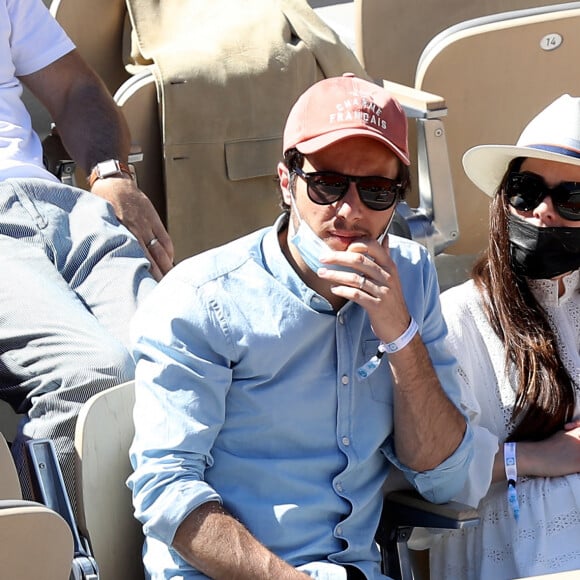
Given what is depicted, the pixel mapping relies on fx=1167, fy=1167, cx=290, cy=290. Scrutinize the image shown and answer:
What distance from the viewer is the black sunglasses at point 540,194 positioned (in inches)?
Answer: 101

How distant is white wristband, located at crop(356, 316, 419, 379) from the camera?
213cm

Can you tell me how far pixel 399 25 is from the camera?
4.10 metres

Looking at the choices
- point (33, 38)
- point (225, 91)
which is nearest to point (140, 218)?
point (33, 38)

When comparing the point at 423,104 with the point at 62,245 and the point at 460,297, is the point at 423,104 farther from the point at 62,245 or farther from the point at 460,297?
the point at 62,245

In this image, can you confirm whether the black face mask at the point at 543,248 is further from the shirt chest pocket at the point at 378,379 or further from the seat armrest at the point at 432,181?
the seat armrest at the point at 432,181

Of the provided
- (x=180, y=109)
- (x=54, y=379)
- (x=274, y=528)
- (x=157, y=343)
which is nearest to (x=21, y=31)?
(x=180, y=109)

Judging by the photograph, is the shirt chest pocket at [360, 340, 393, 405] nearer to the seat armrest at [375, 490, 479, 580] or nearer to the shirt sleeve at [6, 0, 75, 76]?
the seat armrest at [375, 490, 479, 580]

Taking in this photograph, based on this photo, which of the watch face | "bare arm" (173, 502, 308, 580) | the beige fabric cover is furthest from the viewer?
the beige fabric cover

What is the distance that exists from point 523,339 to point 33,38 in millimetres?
1635

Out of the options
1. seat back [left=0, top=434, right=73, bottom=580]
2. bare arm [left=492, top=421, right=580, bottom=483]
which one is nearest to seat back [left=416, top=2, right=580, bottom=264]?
bare arm [left=492, top=421, right=580, bottom=483]

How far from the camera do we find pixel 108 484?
6.82ft

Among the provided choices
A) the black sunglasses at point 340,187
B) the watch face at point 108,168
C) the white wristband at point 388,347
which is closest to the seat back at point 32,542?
the white wristband at point 388,347

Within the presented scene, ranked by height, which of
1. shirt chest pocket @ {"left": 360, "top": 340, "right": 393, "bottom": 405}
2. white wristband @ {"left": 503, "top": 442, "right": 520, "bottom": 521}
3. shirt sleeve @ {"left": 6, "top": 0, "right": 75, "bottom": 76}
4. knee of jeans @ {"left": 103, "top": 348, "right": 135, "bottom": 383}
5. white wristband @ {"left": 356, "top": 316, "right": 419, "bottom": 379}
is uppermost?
shirt sleeve @ {"left": 6, "top": 0, "right": 75, "bottom": 76}

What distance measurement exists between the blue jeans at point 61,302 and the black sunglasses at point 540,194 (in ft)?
2.87
